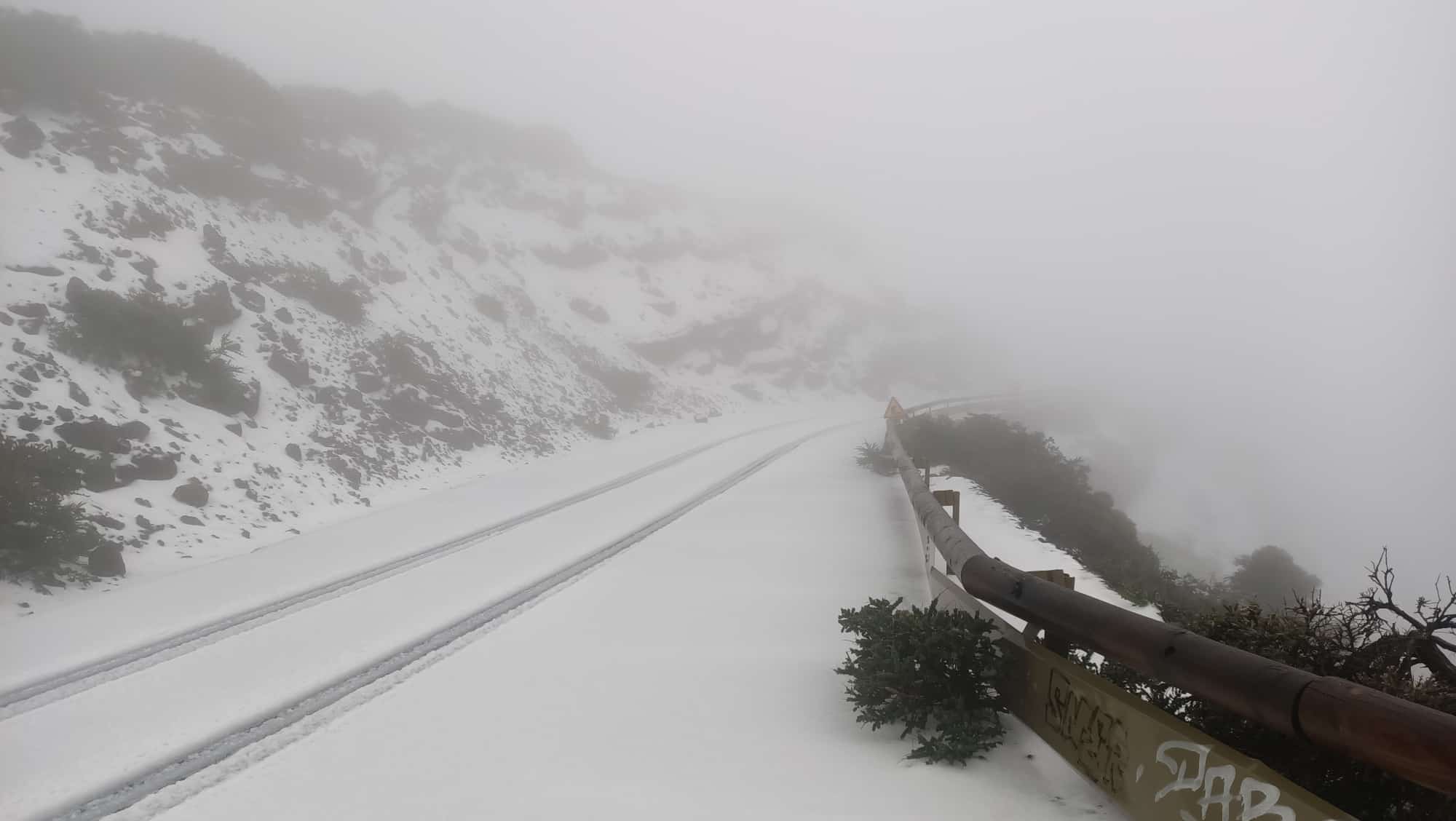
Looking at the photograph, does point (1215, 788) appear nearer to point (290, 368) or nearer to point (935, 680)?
point (935, 680)

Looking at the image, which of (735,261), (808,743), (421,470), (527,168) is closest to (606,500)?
(421,470)

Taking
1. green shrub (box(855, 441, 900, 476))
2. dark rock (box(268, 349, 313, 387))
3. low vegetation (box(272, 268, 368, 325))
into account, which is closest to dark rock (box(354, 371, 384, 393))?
dark rock (box(268, 349, 313, 387))

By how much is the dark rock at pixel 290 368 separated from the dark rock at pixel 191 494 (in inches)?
240

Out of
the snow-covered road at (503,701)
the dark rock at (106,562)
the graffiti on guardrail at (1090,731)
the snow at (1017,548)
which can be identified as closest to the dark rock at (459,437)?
the snow-covered road at (503,701)

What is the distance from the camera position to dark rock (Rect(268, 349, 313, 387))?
754 inches

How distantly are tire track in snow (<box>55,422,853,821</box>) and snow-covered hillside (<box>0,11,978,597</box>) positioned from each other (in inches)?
264

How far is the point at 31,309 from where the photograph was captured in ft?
48.0

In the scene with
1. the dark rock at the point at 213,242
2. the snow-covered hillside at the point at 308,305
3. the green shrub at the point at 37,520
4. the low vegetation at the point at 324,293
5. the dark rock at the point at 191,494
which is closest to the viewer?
the green shrub at the point at 37,520

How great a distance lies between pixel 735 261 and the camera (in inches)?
2251

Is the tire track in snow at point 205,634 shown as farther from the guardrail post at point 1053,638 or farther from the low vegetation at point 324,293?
the low vegetation at point 324,293

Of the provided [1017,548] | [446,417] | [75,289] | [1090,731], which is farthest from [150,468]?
[1090,731]

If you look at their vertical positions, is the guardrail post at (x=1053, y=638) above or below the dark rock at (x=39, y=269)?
below

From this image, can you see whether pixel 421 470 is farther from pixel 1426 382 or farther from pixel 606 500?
pixel 1426 382

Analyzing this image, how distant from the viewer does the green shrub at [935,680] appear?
16.0 feet
